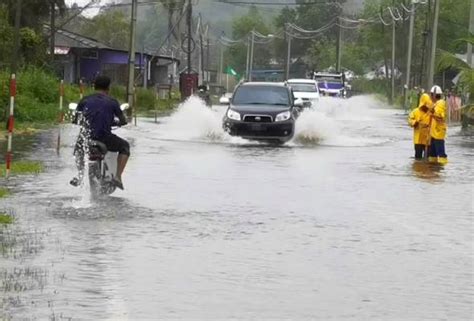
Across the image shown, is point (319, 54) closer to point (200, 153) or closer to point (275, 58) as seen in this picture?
point (275, 58)

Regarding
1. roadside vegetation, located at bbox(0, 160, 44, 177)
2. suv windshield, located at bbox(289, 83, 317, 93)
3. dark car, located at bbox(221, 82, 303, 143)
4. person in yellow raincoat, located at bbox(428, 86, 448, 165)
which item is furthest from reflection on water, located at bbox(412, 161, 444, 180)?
suv windshield, located at bbox(289, 83, 317, 93)

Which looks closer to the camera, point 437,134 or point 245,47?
point 437,134

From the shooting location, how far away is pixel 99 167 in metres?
16.1

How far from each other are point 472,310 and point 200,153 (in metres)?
16.8

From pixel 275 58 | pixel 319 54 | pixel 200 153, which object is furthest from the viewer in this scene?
pixel 275 58

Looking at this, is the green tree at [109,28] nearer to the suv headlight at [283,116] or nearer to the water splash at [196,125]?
the water splash at [196,125]

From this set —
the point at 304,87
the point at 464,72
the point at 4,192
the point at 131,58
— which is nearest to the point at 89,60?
the point at 304,87

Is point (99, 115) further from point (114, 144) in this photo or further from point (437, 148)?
point (437, 148)

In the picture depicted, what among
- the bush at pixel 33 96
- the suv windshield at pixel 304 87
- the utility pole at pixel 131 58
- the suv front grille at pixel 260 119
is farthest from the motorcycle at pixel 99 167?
the suv windshield at pixel 304 87

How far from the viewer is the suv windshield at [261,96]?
30672 mm

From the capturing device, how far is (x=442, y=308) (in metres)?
9.26

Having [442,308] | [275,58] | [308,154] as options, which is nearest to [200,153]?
[308,154]

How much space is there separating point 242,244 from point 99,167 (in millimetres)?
4242

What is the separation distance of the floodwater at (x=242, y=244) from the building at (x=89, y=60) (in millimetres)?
39440
